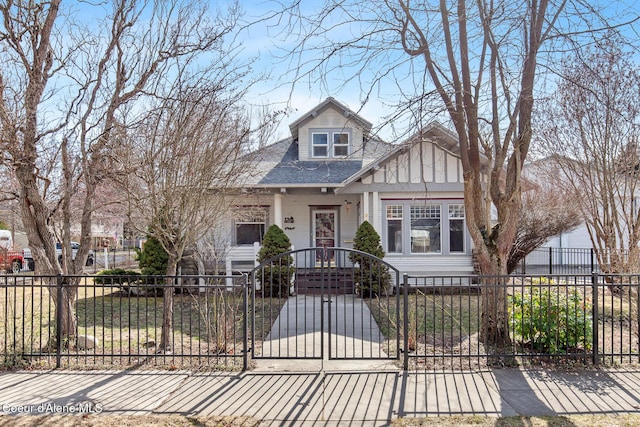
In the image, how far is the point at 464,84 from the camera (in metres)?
6.83

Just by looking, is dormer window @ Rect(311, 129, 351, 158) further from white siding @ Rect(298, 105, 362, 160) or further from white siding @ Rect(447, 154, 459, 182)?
white siding @ Rect(447, 154, 459, 182)

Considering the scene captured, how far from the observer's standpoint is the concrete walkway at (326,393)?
4605mm

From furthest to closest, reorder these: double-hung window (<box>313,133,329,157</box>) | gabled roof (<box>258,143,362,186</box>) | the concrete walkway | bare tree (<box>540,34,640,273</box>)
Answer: double-hung window (<box>313,133,329,157</box>), gabled roof (<box>258,143,362,186</box>), bare tree (<box>540,34,640,273</box>), the concrete walkway

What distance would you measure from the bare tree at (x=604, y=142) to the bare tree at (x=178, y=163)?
670 centimetres

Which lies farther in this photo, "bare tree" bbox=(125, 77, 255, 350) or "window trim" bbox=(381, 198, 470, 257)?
"window trim" bbox=(381, 198, 470, 257)

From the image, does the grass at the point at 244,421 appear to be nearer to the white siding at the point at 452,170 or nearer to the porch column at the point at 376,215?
the porch column at the point at 376,215

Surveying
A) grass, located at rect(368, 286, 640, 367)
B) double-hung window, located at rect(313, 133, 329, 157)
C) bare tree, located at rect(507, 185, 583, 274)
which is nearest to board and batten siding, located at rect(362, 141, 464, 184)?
bare tree, located at rect(507, 185, 583, 274)

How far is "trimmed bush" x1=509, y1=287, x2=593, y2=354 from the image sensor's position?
6.10 m

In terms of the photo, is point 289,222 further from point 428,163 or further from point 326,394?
point 326,394

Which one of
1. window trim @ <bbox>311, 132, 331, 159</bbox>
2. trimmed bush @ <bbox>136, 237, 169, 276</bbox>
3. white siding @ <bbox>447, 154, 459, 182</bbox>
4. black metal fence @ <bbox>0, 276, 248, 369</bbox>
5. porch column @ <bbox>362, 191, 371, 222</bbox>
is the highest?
window trim @ <bbox>311, 132, 331, 159</bbox>

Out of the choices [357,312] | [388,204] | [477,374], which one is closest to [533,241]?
[388,204]

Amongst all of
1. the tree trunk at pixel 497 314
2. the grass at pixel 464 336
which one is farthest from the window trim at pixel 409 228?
the tree trunk at pixel 497 314

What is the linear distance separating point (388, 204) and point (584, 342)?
7.66 metres

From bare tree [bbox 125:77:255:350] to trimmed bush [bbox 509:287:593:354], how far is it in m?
5.22
